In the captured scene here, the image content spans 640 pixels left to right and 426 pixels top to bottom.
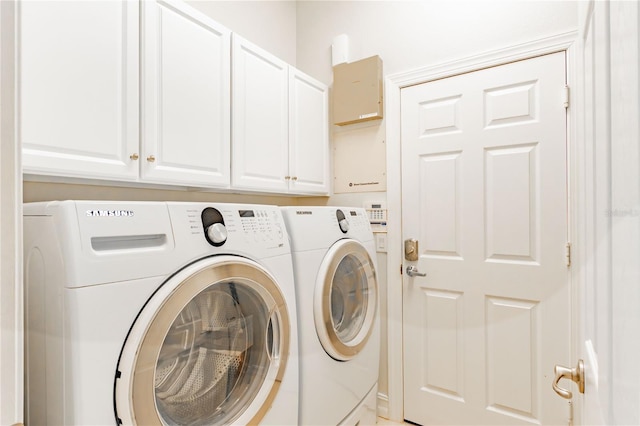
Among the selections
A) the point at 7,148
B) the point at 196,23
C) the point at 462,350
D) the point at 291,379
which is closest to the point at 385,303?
the point at 462,350

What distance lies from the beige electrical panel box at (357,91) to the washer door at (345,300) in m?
0.91

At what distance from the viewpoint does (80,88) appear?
1.12m

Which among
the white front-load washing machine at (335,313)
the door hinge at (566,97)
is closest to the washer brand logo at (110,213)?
the white front-load washing machine at (335,313)

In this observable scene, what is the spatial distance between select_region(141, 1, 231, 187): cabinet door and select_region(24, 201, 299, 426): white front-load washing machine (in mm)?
448

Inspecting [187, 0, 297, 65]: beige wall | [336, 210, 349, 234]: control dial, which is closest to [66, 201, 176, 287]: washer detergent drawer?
[336, 210, 349, 234]: control dial

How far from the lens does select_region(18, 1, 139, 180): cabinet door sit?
3.31 feet

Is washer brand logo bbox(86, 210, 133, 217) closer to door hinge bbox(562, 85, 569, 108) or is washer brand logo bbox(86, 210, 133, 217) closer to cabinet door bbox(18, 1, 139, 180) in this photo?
cabinet door bbox(18, 1, 139, 180)

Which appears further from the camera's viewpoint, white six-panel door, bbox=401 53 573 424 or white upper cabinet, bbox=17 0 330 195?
white six-panel door, bbox=401 53 573 424

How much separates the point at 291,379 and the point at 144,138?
1070mm

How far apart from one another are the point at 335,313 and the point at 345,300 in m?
0.11

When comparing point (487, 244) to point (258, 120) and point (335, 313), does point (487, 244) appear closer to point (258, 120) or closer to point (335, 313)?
point (335, 313)

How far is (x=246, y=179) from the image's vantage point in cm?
175

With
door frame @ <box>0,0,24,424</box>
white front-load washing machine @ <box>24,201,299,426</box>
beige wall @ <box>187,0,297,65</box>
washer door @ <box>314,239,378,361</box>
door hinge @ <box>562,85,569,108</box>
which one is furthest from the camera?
beige wall @ <box>187,0,297,65</box>

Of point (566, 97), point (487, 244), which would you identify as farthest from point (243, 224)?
point (566, 97)
